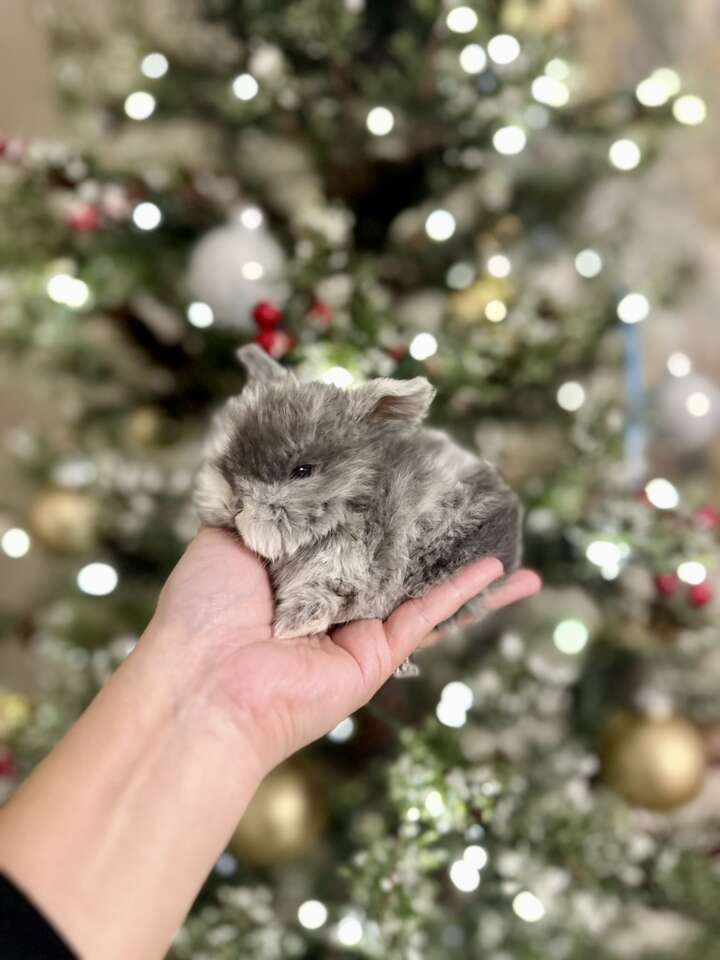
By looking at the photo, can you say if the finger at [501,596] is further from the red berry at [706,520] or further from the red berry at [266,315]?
the red berry at [266,315]

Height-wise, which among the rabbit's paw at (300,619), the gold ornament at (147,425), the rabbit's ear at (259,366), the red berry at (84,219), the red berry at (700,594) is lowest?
the red berry at (700,594)

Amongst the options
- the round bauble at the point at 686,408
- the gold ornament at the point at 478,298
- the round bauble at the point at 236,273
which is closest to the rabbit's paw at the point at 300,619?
the round bauble at the point at 236,273

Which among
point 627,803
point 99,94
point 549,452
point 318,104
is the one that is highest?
point 99,94

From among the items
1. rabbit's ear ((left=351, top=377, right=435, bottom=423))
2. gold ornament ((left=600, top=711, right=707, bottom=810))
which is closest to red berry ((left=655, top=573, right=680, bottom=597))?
gold ornament ((left=600, top=711, right=707, bottom=810))

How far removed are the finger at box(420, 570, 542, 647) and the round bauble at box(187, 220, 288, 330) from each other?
0.79 metres

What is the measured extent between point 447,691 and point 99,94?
1728 mm

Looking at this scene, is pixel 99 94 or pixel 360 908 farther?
pixel 99 94

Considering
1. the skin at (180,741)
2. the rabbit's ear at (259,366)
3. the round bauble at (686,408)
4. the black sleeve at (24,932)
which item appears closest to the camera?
the black sleeve at (24,932)

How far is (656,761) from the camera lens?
4.89ft

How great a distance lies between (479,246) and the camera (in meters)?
1.79

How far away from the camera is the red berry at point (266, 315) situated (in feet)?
4.55

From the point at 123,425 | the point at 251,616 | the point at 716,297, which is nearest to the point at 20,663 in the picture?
the point at 123,425

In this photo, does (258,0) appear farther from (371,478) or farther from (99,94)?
(371,478)

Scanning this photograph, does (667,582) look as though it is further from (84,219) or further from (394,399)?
(84,219)
